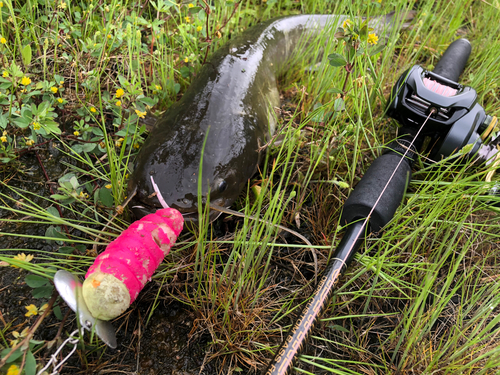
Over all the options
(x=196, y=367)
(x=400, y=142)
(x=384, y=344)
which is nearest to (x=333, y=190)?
(x=400, y=142)

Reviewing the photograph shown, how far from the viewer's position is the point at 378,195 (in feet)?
5.14

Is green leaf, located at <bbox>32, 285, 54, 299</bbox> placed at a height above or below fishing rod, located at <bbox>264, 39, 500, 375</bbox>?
below

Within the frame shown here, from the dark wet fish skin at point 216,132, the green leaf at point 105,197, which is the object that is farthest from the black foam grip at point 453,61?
the green leaf at point 105,197

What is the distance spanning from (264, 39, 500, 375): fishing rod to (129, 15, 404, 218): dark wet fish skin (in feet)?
2.00

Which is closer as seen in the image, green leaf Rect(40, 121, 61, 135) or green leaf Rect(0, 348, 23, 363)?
green leaf Rect(0, 348, 23, 363)

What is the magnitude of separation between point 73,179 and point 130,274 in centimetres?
58

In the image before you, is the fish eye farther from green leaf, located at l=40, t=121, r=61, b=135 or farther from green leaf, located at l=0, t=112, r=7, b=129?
green leaf, located at l=0, t=112, r=7, b=129

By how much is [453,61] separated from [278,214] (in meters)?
1.52

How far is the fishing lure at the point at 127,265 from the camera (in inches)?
45.1

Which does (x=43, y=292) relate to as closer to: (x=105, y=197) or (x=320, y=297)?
(x=105, y=197)

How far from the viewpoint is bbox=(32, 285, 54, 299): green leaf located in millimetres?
1336

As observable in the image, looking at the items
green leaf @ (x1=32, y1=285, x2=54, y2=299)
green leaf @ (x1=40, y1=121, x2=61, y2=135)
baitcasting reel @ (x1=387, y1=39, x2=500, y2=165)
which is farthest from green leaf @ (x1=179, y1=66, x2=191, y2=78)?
green leaf @ (x1=32, y1=285, x2=54, y2=299)

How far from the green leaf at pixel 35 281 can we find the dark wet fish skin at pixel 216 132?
450mm

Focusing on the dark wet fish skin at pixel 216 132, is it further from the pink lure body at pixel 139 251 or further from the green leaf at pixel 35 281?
the green leaf at pixel 35 281
